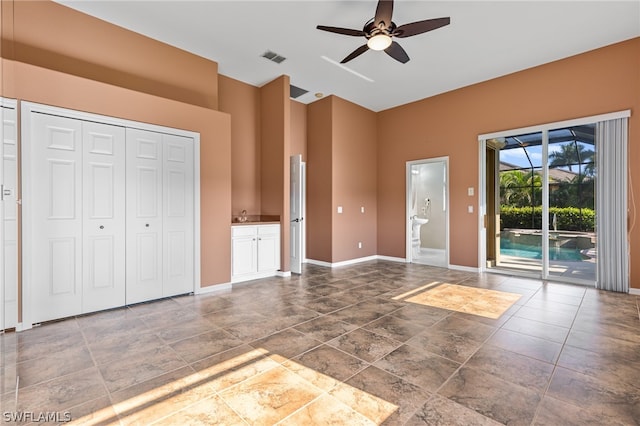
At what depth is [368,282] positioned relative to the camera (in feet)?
15.7

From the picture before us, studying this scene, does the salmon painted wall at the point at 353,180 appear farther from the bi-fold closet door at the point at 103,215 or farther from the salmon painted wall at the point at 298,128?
the bi-fold closet door at the point at 103,215

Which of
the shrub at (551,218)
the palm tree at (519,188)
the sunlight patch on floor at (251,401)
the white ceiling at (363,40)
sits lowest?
the sunlight patch on floor at (251,401)

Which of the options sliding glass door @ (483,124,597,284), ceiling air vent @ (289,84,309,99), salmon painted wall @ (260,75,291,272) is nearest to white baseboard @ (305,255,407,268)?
salmon painted wall @ (260,75,291,272)

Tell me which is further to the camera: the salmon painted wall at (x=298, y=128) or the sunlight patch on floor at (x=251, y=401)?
the salmon painted wall at (x=298, y=128)

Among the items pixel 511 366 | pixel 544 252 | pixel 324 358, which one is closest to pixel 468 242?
pixel 544 252

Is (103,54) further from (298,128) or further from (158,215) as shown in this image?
(298,128)

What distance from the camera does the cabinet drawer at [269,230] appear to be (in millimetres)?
5004

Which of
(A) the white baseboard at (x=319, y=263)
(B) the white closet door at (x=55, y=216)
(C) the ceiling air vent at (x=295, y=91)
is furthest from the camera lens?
(A) the white baseboard at (x=319, y=263)

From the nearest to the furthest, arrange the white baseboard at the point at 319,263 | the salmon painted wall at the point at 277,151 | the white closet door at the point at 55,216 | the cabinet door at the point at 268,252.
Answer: the white closet door at the point at 55,216 → the cabinet door at the point at 268,252 → the salmon painted wall at the point at 277,151 → the white baseboard at the point at 319,263

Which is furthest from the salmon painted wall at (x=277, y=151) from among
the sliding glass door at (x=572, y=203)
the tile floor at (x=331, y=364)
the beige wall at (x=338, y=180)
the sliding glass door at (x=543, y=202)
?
the sliding glass door at (x=572, y=203)

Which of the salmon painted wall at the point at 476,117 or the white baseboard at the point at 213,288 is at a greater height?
the salmon painted wall at the point at 476,117

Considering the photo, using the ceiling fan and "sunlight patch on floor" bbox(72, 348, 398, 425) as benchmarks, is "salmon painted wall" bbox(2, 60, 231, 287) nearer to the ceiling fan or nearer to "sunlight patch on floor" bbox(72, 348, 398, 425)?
the ceiling fan

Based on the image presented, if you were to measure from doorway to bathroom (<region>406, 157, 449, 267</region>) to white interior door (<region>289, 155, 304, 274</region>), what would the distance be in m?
2.54

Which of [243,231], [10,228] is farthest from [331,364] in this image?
[243,231]
